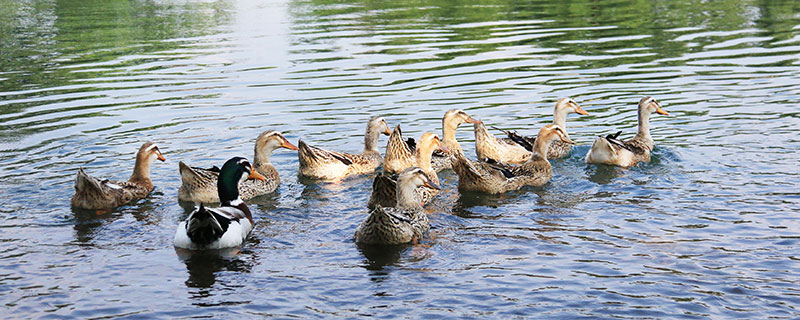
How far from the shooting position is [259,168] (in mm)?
15367

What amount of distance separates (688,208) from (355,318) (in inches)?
223

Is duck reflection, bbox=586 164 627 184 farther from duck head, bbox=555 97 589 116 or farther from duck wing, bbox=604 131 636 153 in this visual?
duck head, bbox=555 97 589 116

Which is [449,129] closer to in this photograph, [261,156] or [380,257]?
[261,156]

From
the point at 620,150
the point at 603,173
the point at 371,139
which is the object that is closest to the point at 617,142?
the point at 620,150

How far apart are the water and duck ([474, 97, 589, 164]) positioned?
81 cm

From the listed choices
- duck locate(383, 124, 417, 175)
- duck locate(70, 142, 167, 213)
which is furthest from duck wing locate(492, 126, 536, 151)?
duck locate(70, 142, 167, 213)

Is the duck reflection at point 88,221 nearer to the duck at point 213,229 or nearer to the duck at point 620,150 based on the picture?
the duck at point 213,229

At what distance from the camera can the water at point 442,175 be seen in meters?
9.62

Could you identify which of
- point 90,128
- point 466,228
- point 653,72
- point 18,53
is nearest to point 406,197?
point 466,228

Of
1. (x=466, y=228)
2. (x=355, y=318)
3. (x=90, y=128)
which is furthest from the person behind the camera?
(x=90, y=128)

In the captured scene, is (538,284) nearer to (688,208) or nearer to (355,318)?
(355,318)

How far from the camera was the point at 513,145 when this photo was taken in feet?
55.1

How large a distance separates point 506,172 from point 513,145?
236 centimetres

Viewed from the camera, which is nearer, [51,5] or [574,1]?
[574,1]
